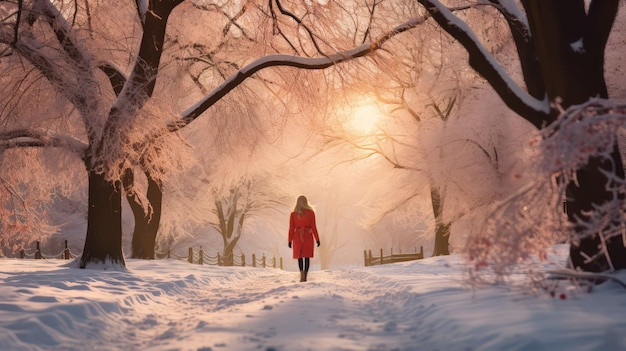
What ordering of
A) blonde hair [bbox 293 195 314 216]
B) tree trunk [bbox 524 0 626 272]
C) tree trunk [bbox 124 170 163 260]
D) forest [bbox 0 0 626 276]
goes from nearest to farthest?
forest [bbox 0 0 626 276] → tree trunk [bbox 524 0 626 272] → blonde hair [bbox 293 195 314 216] → tree trunk [bbox 124 170 163 260]

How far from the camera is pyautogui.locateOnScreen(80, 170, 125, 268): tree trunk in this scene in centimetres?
1284

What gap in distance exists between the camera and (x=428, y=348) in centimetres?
508

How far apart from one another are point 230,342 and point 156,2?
10.0 m

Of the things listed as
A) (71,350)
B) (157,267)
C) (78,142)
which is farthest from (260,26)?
(71,350)

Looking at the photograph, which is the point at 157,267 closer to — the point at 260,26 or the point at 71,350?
the point at 260,26

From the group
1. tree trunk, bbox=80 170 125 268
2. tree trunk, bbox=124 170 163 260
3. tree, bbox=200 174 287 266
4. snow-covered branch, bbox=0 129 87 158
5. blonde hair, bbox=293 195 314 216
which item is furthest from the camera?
tree, bbox=200 174 287 266

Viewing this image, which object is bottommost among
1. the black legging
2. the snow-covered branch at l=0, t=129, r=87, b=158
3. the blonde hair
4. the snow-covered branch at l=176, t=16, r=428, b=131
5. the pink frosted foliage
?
the black legging

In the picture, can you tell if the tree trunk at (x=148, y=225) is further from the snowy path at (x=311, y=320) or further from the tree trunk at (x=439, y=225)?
the tree trunk at (x=439, y=225)

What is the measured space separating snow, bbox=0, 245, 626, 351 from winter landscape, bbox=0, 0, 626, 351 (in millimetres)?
37

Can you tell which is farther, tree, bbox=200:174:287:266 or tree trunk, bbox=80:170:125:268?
tree, bbox=200:174:287:266

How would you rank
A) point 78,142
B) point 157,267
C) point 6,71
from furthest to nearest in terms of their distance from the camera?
point 157,267 < point 78,142 < point 6,71

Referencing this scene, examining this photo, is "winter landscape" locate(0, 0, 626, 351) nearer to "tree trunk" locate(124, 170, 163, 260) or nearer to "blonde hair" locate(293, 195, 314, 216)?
"tree trunk" locate(124, 170, 163, 260)

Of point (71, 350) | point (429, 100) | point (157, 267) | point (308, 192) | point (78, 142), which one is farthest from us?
point (308, 192)

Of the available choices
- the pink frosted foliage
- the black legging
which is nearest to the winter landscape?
the pink frosted foliage
